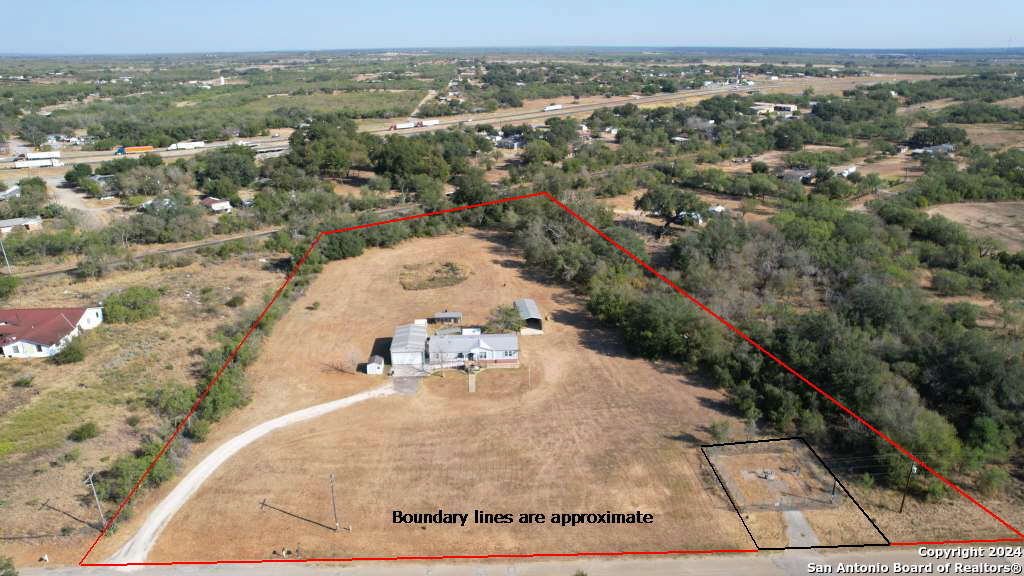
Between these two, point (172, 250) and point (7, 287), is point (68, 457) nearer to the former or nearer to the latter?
point (7, 287)

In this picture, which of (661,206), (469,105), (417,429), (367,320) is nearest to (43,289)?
(367,320)

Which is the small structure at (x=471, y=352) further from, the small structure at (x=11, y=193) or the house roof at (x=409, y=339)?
the small structure at (x=11, y=193)

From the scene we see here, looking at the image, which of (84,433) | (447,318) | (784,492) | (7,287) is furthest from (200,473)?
Result: (7,287)

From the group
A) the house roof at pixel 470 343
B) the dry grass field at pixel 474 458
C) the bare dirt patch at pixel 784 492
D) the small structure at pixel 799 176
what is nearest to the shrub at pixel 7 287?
the dry grass field at pixel 474 458

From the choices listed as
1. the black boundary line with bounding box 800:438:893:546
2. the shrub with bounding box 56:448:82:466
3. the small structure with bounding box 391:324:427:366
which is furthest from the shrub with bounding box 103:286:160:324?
the black boundary line with bounding box 800:438:893:546

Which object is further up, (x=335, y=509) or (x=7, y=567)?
(x=7, y=567)
